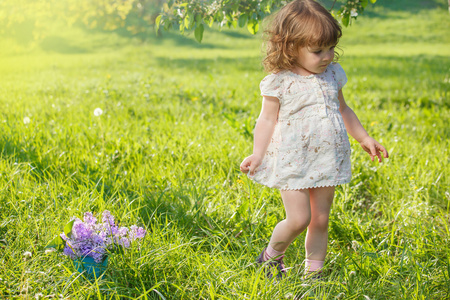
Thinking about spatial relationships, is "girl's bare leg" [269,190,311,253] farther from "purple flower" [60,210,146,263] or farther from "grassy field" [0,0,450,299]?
"purple flower" [60,210,146,263]

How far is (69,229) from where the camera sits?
1.78m

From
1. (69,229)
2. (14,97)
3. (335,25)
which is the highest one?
(335,25)

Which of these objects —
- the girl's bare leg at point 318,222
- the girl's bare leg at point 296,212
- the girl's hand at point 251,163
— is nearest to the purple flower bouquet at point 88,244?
the girl's hand at point 251,163

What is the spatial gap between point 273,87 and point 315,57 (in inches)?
9.1

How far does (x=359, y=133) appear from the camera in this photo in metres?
2.12

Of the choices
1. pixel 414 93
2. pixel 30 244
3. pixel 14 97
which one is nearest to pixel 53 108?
pixel 14 97

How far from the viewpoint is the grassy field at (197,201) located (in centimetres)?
186

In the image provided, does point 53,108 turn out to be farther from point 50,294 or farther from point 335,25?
point 335,25

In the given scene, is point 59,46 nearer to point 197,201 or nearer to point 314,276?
point 197,201

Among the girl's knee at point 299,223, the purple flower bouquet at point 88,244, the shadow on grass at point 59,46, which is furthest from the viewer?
the shadow on grass at point 59,46

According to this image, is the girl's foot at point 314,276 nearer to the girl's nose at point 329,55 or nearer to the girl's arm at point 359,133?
the girl's arm at point 359,133

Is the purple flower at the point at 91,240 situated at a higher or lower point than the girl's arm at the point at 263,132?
lower

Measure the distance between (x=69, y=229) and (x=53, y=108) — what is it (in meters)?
3.52

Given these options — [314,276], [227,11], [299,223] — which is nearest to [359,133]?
[299,223]
